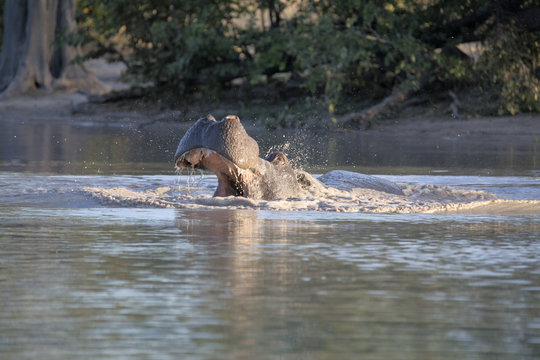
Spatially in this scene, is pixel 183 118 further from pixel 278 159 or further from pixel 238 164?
pixel 238 164

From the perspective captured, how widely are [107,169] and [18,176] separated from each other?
4.89 ft

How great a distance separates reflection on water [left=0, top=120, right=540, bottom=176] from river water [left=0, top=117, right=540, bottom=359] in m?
2.61

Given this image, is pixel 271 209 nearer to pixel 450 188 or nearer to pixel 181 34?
pixel 450 188

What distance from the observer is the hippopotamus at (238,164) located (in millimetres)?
7637

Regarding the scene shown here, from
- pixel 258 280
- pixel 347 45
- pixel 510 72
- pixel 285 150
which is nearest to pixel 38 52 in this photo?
pixel 347 45

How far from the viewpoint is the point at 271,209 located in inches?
318

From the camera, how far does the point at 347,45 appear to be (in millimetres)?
20000

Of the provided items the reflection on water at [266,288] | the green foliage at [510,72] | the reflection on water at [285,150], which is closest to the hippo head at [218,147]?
the reflection on water at [266,288]

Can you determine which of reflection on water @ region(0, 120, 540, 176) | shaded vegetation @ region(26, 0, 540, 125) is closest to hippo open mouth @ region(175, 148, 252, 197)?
reflection on water @ region(0, 120, 540, 176)

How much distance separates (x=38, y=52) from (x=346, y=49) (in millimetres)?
12922

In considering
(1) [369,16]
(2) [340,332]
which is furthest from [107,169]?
(1) [369,16]

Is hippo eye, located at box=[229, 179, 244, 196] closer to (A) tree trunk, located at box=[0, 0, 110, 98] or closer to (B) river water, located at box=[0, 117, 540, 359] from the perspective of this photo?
(B) river water, located at box=[0, 117, 540, 359]

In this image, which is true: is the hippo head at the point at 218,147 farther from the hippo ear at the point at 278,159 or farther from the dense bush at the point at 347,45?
the dense bush at the point at 347,45

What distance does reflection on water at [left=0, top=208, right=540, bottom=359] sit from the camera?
3799 mm
